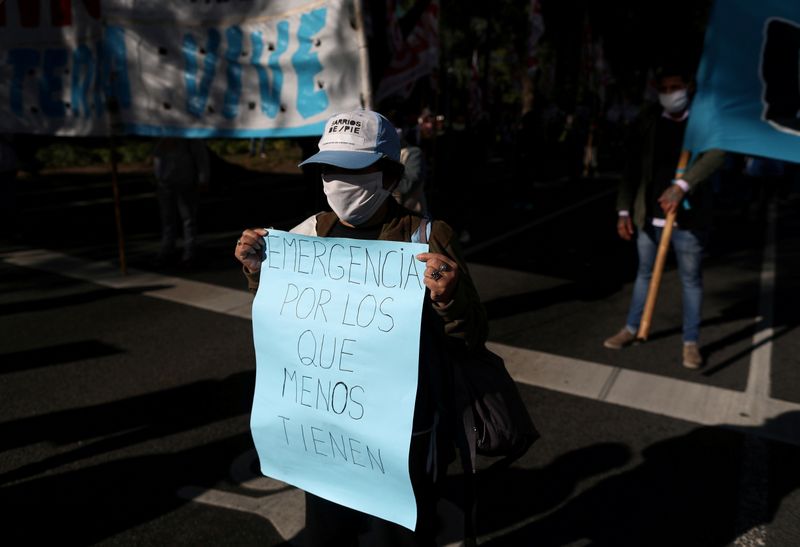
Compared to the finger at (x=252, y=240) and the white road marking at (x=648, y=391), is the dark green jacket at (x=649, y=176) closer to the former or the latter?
the white road marking at (x=648, y=391)

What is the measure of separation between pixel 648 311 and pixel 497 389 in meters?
3.39

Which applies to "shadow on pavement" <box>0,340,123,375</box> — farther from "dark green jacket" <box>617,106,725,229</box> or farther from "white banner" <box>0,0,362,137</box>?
"dark green jacket" <box>617,106,725,229</box>

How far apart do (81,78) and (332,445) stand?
6481 mm

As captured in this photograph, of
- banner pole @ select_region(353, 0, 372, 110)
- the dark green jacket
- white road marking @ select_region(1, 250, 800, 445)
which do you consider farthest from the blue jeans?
banner pole @ select_region(353, 0, 372, 110)

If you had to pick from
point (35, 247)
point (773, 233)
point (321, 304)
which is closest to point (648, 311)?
point (321, 304)

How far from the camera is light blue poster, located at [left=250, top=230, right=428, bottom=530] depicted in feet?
6.19

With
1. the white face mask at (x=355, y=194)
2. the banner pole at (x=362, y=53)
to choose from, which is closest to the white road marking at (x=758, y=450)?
the white face mask at (x=355, y=194)

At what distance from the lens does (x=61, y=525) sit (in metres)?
3.03

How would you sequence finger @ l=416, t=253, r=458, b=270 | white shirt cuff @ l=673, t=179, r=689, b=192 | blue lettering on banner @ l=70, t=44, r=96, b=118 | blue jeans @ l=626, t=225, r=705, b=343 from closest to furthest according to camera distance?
finger @ l=416, t=253, r=458, b=270 < white shirt cuff @ l=673, t=179, r=689, b=192 < blue jeans @ l=626, t=225, r=705, b=343 < blue lettering on banner @ l=70, t=44, r=96, b=118

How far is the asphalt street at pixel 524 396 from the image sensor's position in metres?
3.09

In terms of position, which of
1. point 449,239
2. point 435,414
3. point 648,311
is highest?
point 449,239

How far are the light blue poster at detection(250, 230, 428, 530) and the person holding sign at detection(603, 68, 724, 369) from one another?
324cm

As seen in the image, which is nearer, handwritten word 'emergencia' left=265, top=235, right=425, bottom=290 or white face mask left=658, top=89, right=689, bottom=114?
handwritten word 'emergencia' left=265, top=235, right=425, bottom=290

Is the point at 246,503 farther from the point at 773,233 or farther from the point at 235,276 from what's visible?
the point at 773,233
